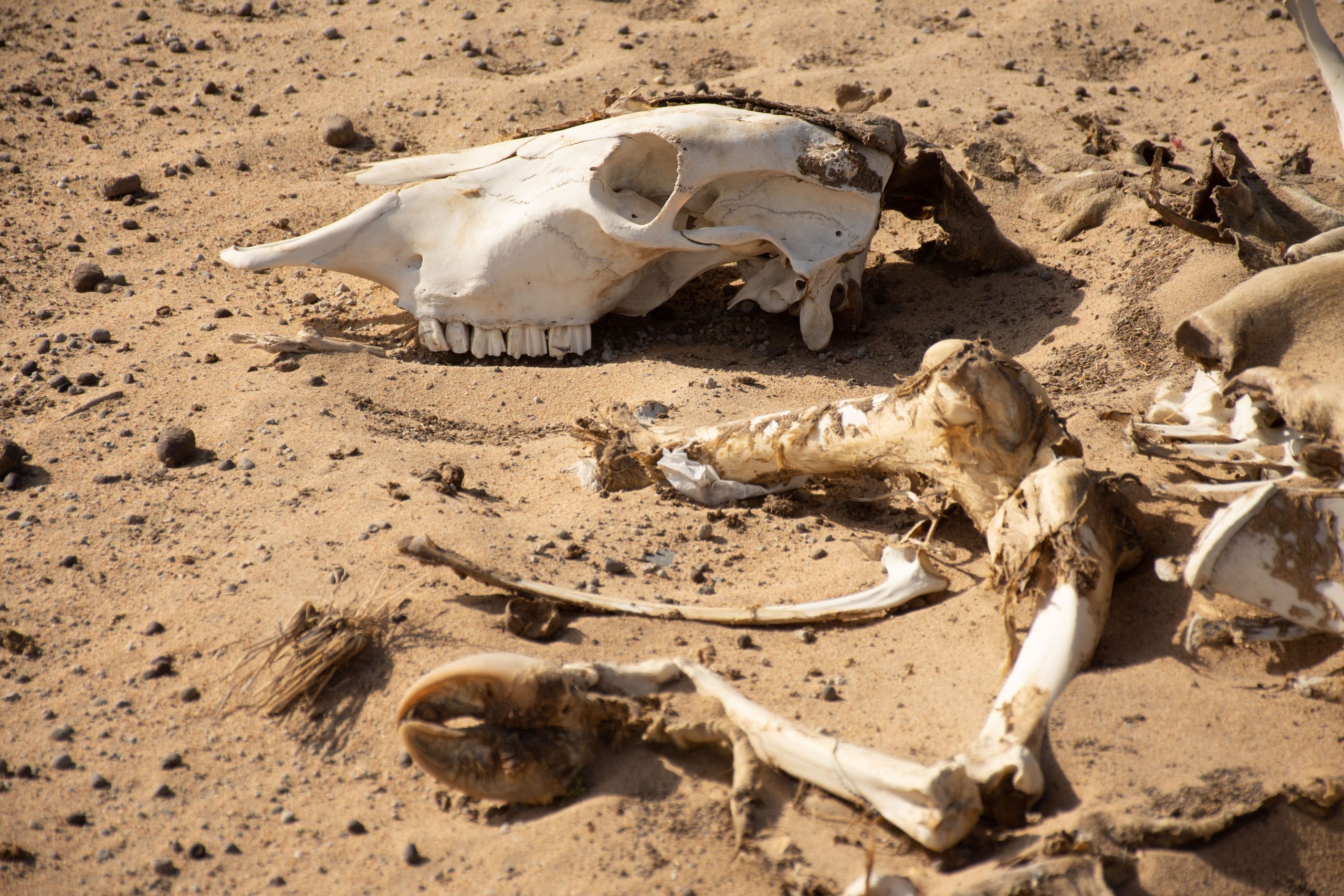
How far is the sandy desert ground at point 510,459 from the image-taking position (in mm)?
1951

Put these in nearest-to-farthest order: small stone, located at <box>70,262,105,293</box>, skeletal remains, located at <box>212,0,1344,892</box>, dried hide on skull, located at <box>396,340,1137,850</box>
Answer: dried hide on skull, located at <box>396,340,1137,850</box>
skeletal remains, located at <box>212,0,1344,892</box>
small stone, located at <box>70,262,105,293</box>

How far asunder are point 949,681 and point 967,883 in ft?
2.10

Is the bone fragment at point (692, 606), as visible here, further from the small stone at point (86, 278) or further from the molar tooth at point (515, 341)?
the small stone at point (86, 278)

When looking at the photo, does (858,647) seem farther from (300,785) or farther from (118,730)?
→ (118,730)

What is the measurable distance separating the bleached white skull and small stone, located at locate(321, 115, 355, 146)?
1431 mm

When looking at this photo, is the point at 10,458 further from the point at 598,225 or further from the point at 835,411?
the point at 835,411

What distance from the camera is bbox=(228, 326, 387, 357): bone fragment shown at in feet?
12.4

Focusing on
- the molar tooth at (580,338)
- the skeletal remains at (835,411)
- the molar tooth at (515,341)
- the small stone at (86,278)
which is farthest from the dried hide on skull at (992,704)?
the small stone at (86,278)

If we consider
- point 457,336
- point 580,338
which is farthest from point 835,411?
point 457,336

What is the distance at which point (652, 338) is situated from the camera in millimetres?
4188

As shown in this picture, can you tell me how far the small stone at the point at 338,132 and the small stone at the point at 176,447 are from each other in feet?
8.45

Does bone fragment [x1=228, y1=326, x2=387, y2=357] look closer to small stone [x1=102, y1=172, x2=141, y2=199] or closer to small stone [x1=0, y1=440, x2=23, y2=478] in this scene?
small stone [x1=0, y1=440, x2=23, y2=478]

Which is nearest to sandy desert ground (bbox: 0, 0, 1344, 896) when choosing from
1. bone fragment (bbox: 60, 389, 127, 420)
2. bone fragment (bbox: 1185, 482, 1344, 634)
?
bone fragment (bbox: 60, 389, 127, 420)

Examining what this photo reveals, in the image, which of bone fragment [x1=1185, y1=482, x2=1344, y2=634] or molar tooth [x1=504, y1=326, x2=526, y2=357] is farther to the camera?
molar tooth [x1=504, y1=326, x2=526, y2=357]
